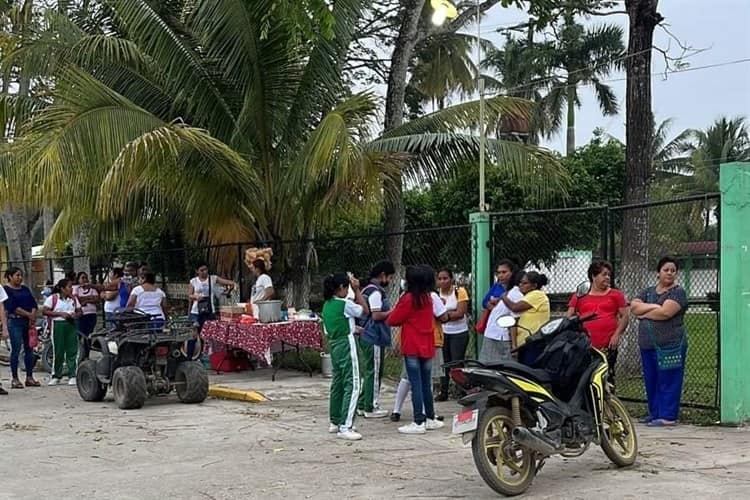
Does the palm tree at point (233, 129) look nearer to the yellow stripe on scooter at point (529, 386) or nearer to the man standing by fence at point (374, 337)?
the man standing by fence at point (374, 337)

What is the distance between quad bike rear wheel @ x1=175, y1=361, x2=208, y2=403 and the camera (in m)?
11.6

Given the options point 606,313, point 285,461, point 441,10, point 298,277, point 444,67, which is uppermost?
point 444,67

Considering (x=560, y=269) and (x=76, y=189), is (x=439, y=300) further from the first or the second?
(x=560, y=269)

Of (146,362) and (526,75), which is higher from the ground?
(526,75)

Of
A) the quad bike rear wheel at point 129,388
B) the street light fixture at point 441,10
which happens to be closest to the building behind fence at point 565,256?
the street light fixture at point 441,10

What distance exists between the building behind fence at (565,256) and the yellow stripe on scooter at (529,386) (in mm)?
3177

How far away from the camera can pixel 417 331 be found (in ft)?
30.1

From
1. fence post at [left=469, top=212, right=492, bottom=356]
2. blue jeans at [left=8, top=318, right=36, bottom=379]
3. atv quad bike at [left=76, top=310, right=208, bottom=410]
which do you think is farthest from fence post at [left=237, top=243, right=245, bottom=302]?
fence post at [left=469, top=212, right=492, bottom=356]

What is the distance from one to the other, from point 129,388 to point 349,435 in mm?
3423

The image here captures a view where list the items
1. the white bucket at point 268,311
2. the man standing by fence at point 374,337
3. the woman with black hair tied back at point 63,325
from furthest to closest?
1. the woman with black hair tied back at point 63,325
2. the white bucket at point 268,311
3. the man standing by fence at point 374,337

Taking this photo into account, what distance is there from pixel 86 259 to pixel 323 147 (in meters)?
10.1

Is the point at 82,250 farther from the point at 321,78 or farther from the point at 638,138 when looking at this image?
the point at 638,138

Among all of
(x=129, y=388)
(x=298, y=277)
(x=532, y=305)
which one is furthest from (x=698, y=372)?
(x=129, y=388)

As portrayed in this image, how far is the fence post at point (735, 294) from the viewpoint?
896 cm
